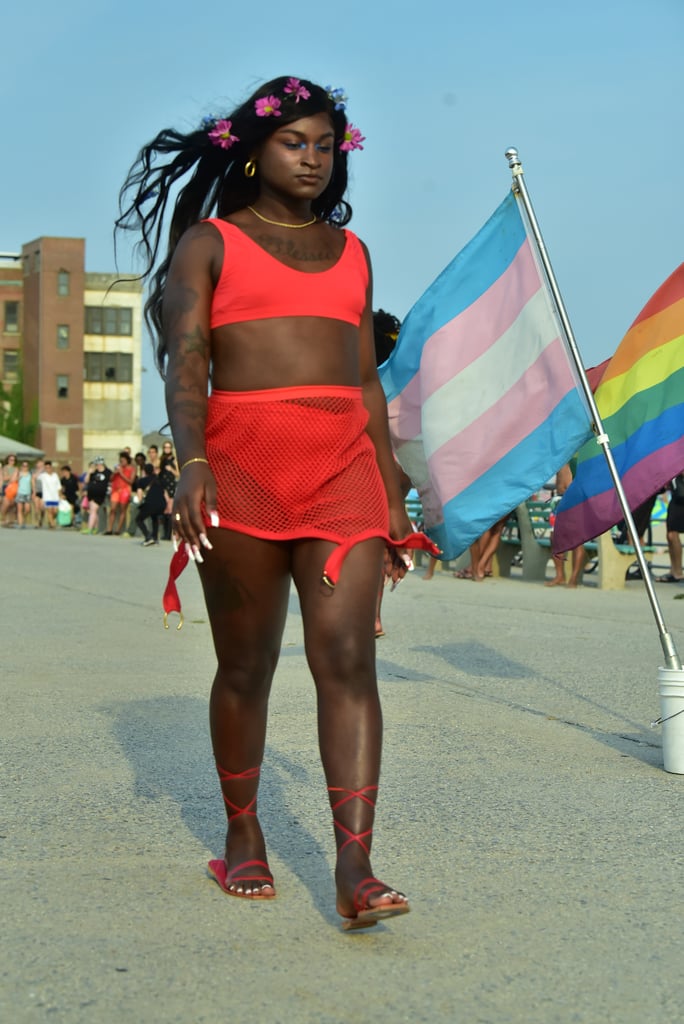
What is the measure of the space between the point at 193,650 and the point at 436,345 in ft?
12.8

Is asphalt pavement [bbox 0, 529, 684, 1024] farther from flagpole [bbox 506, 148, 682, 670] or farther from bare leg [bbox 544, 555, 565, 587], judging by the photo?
bare leg [bbox 544, 555, 565, 587]

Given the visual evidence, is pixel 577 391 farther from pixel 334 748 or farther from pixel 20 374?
pixel 20 374

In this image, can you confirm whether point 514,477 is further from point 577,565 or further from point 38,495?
point 38,495

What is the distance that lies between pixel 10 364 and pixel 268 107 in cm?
10043

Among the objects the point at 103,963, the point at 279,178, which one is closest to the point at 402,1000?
the point at 103,963

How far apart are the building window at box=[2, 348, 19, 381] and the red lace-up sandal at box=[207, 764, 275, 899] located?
99570mm

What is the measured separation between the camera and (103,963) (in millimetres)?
3436

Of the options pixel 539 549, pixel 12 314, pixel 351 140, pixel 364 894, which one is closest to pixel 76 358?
pixel 12 314

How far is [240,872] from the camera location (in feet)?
13.2

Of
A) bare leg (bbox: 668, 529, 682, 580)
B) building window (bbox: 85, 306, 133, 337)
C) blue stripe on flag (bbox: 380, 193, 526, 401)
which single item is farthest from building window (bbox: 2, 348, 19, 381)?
blue stripe on flag (bbox: 380, 193, 526, 401)

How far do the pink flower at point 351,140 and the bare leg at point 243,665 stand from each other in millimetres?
1168

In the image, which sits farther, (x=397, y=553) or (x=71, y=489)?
(x=71, y=489)

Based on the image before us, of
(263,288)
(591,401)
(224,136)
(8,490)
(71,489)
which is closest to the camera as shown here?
(263,288)

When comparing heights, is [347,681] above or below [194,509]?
below
